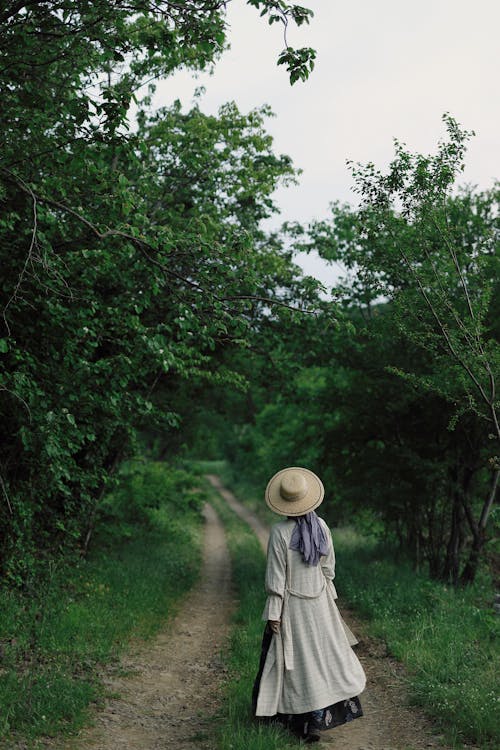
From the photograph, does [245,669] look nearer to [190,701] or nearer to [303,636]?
[190,701]

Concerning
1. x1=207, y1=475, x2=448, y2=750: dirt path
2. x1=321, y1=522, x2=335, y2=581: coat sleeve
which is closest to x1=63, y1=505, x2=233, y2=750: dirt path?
x1=207, y1=475, x2=448, y2=750: dirt path

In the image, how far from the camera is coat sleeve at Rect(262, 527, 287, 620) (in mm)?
6125

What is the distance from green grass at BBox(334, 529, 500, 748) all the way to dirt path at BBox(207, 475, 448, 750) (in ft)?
0.46

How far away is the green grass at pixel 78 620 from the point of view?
629 centimetres

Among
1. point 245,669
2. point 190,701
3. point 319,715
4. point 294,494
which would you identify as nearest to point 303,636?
point 319,715

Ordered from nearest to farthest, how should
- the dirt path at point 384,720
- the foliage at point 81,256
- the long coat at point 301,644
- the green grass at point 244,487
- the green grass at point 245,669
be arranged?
the green grass at point 245,669, the long coat at point 301,644, the dirt path at point 384,720, the foliage at point 81,256, the green grass at point 244,487

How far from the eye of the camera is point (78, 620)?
9211 millimetres

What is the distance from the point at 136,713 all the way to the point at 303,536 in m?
2.52

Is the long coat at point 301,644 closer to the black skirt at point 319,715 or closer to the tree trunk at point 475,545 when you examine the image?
the black skirt at point 319,715

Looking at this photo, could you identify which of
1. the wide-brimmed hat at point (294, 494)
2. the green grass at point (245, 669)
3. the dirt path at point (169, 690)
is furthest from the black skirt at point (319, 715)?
the wide-brimmed hat at point (294, 494)

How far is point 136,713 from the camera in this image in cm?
684

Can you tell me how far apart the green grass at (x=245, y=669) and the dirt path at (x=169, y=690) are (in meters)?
0.20

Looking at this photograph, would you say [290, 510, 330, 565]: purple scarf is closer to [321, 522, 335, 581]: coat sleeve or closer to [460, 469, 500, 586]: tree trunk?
[321, 522, 335, 581]: coat sleeve

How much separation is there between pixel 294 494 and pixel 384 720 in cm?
248
